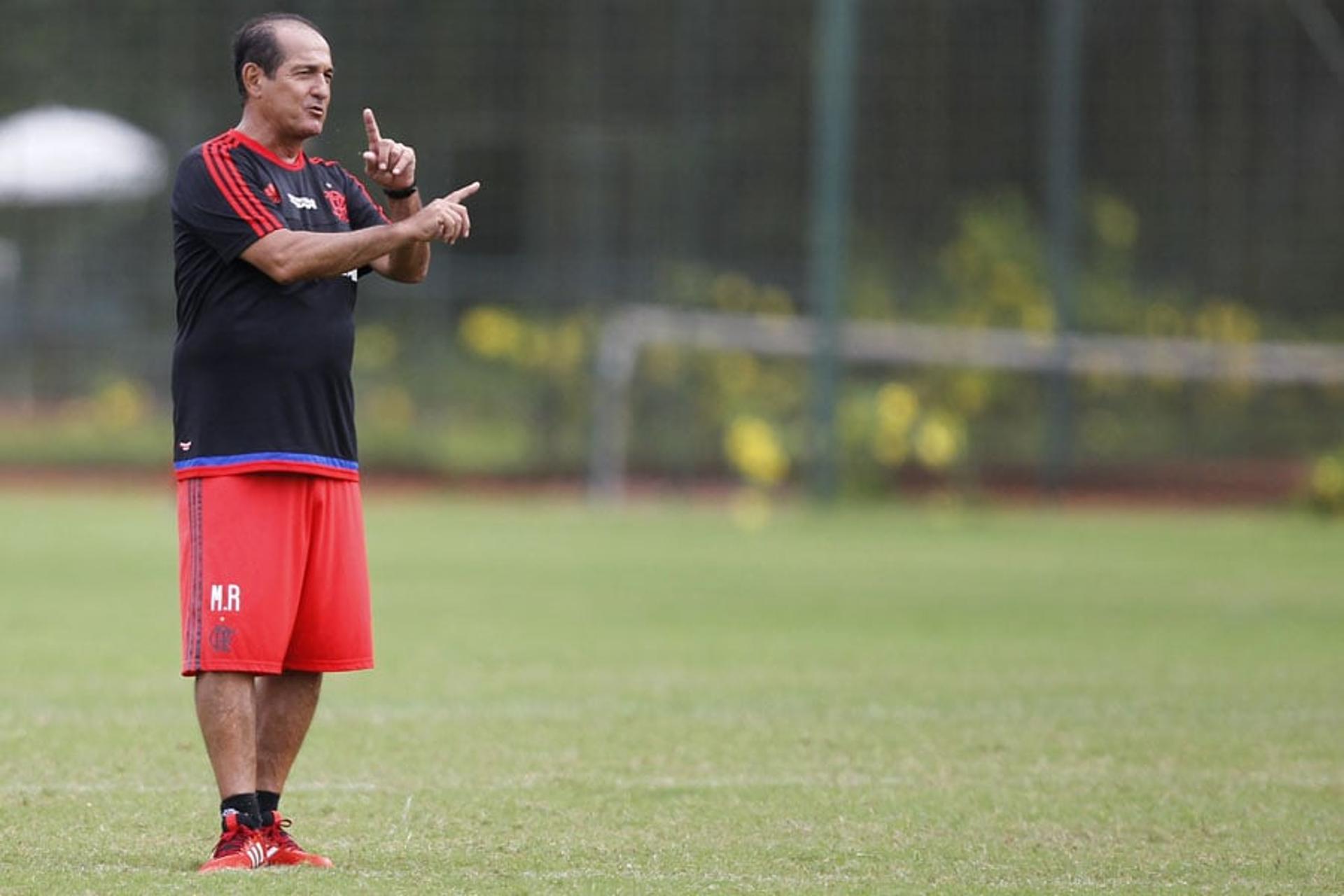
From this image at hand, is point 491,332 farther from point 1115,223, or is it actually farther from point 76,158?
point 1115,223

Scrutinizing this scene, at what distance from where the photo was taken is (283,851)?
19.5 feet

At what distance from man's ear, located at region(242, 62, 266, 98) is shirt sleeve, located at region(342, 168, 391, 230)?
0.40m

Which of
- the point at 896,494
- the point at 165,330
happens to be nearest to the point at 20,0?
the point at 165,330

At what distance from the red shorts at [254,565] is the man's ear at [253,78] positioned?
1000mm

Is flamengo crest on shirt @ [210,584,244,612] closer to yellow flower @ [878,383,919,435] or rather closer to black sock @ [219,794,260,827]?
black sock @ [219,794,260,827]

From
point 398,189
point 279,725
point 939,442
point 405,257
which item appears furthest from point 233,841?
point 939,442

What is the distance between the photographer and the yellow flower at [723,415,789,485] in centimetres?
2206

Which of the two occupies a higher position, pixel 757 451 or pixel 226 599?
pixel 757 451

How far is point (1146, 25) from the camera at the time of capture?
23.4 metres

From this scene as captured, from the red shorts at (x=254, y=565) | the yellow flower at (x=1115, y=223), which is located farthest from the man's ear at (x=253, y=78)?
the yellow flower at (x=1115, y=223)

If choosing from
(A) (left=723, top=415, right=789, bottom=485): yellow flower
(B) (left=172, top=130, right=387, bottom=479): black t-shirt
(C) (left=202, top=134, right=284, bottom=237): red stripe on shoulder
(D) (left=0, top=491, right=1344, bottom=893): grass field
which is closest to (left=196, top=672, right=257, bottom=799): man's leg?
(D) (left=0, top=491, right=1344, bottom=893): grass field

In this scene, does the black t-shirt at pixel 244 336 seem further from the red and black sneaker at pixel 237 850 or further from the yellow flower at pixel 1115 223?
the yellow flower at pixel 1115 223

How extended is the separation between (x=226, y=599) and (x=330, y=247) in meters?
0.93

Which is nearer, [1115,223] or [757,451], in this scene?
[757,451]
